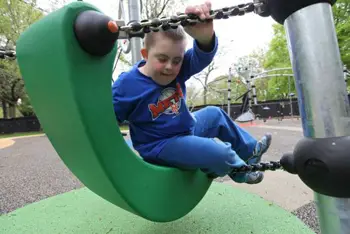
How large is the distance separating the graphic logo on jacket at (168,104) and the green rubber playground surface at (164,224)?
50 centimetres

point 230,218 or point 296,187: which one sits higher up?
point 230,218

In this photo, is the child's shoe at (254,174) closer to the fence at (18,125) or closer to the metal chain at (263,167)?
the metal chain at (263,167)

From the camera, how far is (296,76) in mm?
427

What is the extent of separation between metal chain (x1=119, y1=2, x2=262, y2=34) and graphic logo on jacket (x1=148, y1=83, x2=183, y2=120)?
41cm

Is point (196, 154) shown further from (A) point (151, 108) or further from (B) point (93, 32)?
(B) point (93, 32)

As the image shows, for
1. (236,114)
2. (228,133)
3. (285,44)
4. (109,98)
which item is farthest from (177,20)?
(285,44)

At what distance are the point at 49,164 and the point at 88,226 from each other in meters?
2.28

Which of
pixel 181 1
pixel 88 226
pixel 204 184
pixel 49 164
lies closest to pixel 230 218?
pixel 204 184

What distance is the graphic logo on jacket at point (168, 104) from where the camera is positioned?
2.96ft

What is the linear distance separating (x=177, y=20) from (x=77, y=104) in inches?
9.9

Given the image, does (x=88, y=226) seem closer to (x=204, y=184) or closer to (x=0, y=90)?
(x=204, y=184)

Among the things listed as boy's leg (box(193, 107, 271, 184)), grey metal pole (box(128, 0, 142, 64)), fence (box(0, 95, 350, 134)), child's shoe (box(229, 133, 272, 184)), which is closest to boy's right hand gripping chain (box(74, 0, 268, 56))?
boy's leg (box(193, 107, 271, 184))

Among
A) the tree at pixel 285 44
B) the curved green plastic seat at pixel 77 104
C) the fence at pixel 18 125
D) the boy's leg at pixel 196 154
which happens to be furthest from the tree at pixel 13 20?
the curved green plastic seat at pixel 77 104

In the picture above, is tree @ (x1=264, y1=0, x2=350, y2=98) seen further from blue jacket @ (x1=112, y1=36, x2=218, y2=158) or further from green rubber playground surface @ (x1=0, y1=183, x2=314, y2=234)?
blue jacket @ (x1=112, y1=36, x2=218, y2=158)
